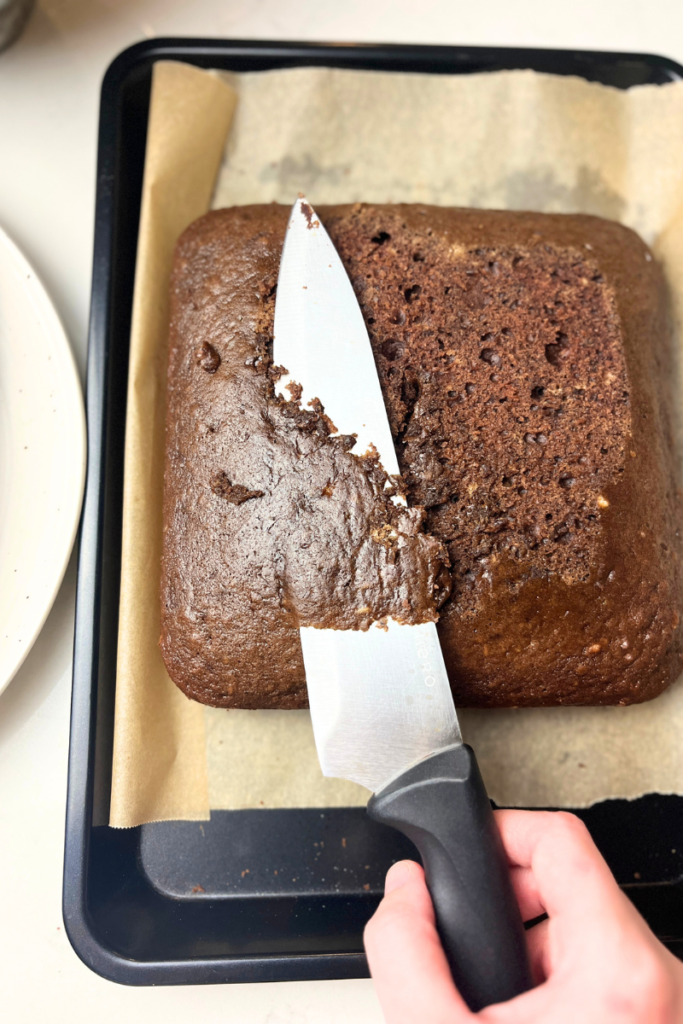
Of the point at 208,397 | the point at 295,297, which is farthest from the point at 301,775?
the point at 295,297

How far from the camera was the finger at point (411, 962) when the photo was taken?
74 cm

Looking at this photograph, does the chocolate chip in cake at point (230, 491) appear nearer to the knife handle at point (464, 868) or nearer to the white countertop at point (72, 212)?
the white countertop at point (72, 212)

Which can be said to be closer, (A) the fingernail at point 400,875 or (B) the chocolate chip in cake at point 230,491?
(A) the fingernail at point 400,875

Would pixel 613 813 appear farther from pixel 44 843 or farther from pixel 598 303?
pixel 44 843

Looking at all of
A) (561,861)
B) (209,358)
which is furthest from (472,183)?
(561,861)

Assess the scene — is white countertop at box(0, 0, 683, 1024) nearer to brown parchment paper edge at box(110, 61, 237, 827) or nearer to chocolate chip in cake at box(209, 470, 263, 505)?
brown parchment paper edge at box(110, 61, 237, 827)

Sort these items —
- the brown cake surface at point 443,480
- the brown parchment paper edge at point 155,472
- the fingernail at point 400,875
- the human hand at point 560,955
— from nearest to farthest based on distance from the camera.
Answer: the human hand at point 560,955 < the fingernail at point 400,875 < the brown cake surface at point 443,480 < the brown parchment paper edge at point 155,472

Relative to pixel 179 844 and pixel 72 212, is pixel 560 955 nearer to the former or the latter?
pixel 179 844

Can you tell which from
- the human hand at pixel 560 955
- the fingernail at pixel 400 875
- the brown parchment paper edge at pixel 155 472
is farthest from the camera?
the brown parchment paper edge at pixel 155 472

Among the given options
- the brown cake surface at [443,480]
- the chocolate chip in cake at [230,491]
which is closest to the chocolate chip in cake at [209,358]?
the brown cake surface at [443,480]

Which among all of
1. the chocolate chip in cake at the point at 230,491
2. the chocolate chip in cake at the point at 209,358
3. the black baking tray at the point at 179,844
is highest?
the chocolate chip in cake at the point at 209,358

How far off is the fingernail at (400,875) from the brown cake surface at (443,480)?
0.28 metres

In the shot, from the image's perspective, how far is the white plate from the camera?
3.69 feet

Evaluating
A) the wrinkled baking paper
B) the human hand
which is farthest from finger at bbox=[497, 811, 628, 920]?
the wrinkled baking paper
